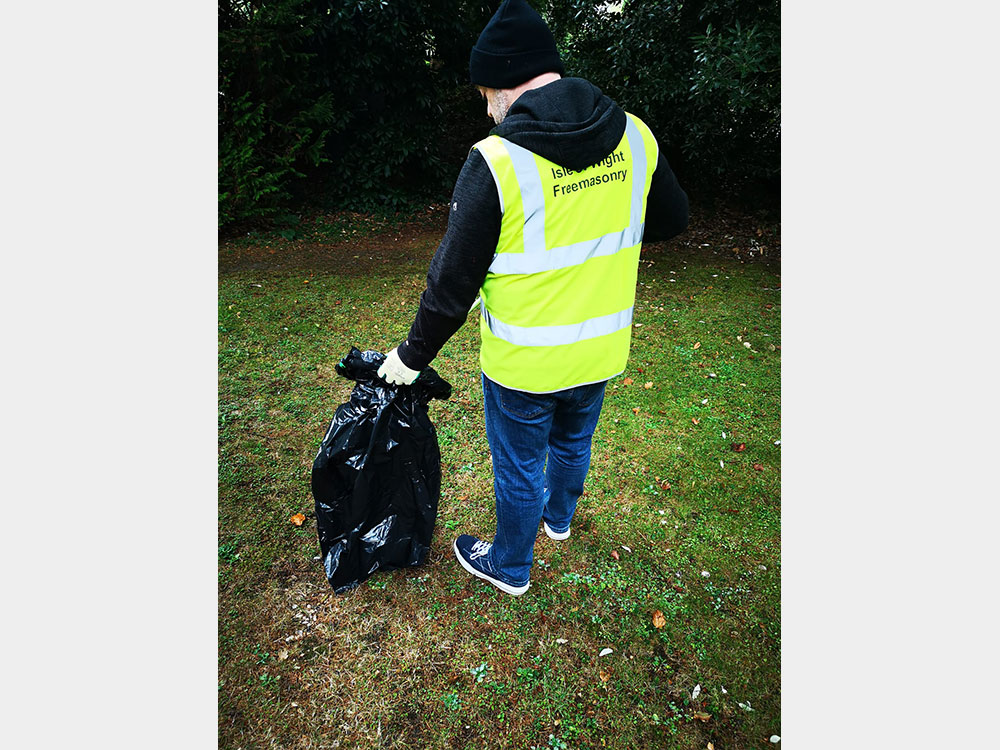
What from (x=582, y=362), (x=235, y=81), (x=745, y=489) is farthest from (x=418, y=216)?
(x=582, y=362)

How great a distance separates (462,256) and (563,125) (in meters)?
0.44

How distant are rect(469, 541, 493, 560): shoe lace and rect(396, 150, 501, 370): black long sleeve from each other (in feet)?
3.47

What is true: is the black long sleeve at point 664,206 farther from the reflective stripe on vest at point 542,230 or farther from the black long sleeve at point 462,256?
the black long sleeve at point 462,256

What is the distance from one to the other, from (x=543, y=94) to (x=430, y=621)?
194 centimetres

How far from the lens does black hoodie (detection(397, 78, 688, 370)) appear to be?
1.59 m

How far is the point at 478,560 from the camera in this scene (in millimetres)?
2557

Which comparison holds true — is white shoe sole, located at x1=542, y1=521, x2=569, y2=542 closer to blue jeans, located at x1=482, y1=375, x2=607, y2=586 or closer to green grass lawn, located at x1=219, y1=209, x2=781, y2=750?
green grass lawn, located at x1=219, y1=209, x2=781, y2=750

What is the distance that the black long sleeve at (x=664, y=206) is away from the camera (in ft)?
6.54

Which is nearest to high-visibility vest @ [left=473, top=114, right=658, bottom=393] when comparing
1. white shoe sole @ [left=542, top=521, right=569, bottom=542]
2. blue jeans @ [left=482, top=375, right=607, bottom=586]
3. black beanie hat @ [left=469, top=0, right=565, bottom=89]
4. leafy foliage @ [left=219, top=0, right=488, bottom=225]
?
blue jeans @ [left=482, top=375, right=607, bottom=586]

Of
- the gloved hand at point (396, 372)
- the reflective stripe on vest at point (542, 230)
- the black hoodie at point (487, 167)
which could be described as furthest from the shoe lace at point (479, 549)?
the reflective stripe on vest at point (542, 230)

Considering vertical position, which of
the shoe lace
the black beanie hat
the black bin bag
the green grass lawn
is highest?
the black beanie hat

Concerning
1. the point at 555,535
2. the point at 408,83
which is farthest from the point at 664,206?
the point at 408,83

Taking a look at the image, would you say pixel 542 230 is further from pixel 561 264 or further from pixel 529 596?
pixel 529 596

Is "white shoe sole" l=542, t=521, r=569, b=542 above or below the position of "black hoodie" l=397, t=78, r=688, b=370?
below
